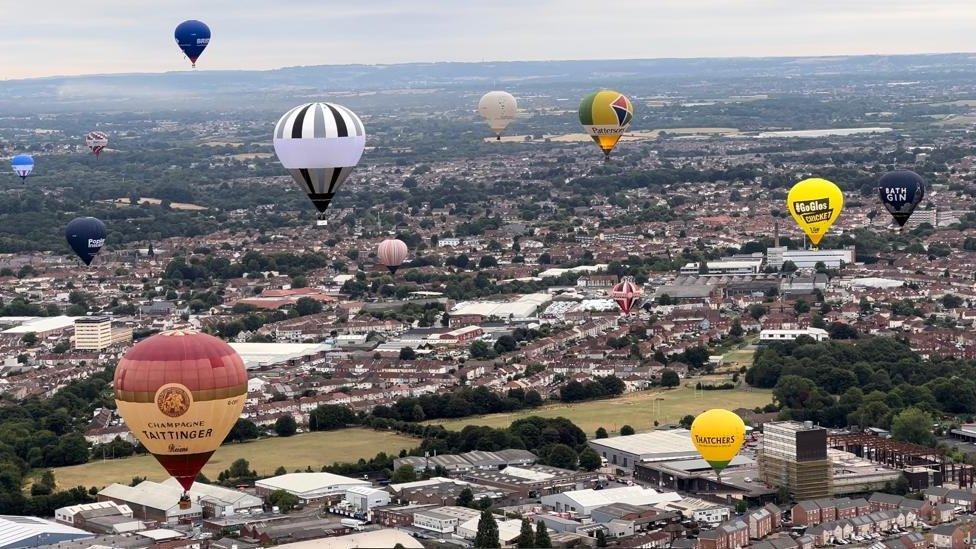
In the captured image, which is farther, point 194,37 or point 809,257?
point 809,257

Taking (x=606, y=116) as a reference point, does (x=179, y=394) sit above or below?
below

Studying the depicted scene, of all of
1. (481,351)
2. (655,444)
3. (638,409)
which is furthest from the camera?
(481,351)

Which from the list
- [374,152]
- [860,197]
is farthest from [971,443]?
[374,152]

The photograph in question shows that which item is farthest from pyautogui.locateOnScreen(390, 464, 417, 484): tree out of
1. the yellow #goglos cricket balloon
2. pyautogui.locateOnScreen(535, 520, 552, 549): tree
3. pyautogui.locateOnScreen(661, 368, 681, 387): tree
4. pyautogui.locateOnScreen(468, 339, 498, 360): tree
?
pyautogui.locateOnScreen(468, 339, 498, 360): tree

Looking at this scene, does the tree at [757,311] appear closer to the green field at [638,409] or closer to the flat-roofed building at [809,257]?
→ the flat-roofed building at [809,257]

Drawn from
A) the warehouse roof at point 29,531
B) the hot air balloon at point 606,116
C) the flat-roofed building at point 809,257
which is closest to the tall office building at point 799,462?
the warehouse roof at point 29,531

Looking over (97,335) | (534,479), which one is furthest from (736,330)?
(534,479)

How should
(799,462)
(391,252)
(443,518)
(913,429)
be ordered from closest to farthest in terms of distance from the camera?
(443,518), (799,462), (913,429), (391,252)

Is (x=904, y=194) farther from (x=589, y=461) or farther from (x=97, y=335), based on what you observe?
(x=97, y=335)
